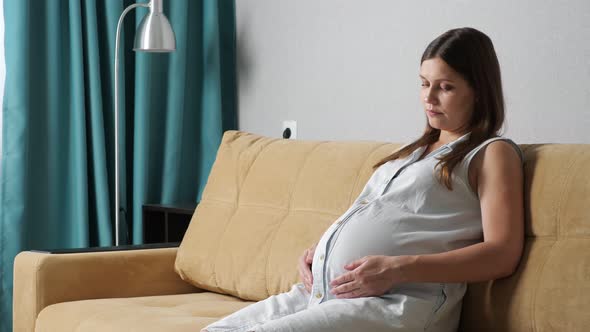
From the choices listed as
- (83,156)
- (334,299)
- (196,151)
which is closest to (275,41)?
(196,151)

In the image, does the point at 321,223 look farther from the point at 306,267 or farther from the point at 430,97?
the point at 430,97

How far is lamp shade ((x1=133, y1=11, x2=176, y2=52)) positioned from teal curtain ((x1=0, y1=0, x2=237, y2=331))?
292 mm

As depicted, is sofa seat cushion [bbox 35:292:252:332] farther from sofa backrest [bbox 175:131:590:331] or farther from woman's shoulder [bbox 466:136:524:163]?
woman's shoulder [bbox 466:136:524:163]

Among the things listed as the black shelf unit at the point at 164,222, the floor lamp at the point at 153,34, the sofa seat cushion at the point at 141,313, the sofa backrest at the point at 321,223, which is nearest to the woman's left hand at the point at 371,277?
the sofa backrest at the point at 321,223

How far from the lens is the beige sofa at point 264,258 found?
5.14ft

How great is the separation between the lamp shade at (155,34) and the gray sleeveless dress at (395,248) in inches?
59.5

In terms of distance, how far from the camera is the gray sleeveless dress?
5.18 feet

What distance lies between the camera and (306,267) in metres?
1.92

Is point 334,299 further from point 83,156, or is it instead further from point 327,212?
point 83,156

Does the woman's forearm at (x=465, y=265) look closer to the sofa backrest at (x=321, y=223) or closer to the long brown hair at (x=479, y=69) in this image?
the sofa backrest at (x=321, y=223)

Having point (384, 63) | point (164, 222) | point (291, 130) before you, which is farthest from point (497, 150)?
point (164, 222)

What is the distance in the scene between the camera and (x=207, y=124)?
3631 mm

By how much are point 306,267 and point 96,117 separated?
1.67 meters

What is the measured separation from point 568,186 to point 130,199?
89.5 inches
